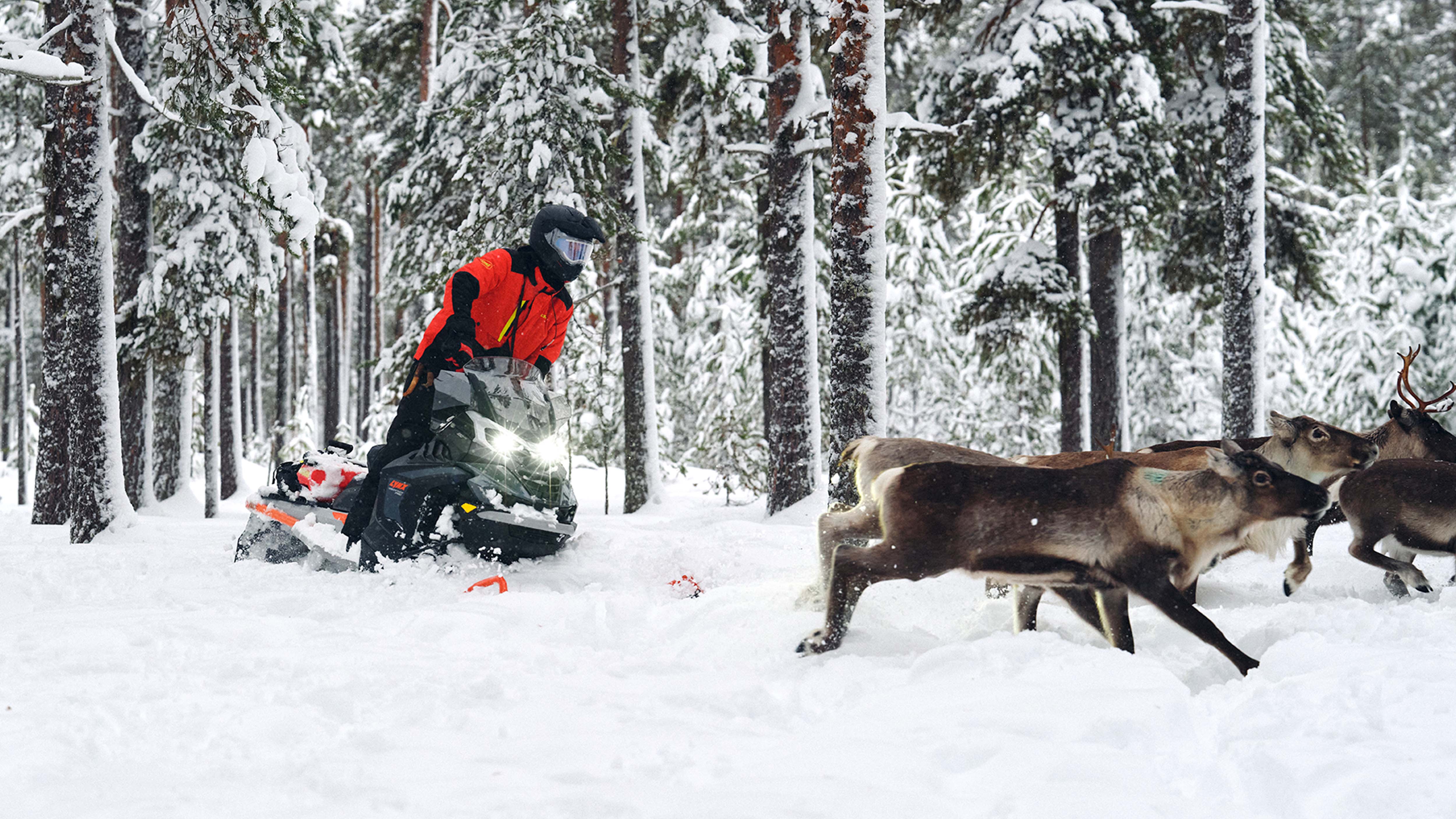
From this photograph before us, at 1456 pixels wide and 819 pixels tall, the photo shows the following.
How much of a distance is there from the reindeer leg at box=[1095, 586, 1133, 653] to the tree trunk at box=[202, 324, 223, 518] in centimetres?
1681

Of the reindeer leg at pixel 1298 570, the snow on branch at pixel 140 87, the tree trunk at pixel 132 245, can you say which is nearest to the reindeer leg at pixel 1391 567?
the reindeer leg at pixel 1298 570

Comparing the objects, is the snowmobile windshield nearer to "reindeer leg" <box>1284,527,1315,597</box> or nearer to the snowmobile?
the snowmobile

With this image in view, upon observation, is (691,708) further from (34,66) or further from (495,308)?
(34,66)

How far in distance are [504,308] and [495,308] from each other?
55mm

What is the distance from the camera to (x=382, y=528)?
20.6ft

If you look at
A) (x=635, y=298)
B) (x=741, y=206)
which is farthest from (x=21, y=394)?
(x=635, y=298)

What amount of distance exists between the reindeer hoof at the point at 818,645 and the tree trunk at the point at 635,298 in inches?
420

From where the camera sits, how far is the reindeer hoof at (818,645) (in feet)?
14.3

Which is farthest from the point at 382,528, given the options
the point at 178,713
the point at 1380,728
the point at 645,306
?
the point at 645,306

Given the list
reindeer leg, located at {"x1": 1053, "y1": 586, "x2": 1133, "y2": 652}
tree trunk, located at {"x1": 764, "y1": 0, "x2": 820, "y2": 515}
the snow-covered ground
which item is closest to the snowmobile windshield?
the snow-covered ground

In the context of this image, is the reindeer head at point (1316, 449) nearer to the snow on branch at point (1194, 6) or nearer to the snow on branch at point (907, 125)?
the snow on branch at point (907, 125)

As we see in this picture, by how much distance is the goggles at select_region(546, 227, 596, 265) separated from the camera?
6457 millimetres

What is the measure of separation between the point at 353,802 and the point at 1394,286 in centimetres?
2321

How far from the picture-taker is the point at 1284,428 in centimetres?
632
